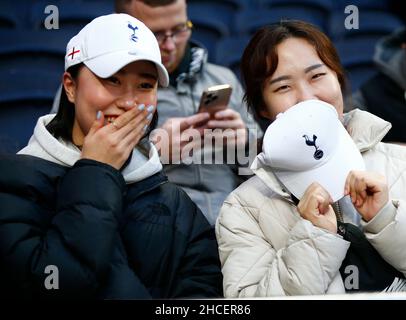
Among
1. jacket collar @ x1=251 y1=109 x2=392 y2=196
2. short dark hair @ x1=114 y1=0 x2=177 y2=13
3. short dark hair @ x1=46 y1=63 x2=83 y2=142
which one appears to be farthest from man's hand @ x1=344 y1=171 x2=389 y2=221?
short dark hair @ x1=114 y1=0 x2=177 y2=13

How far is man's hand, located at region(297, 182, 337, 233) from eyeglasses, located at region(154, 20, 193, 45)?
31.2 inches

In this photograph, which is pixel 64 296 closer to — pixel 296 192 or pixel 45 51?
pixel 296 192

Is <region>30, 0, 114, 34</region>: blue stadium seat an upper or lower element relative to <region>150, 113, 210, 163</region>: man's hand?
upper

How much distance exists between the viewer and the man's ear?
163 centimetres

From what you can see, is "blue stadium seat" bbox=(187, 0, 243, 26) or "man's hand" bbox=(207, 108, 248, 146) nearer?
"man's hand" bbox=(207, 108, 248, 146)

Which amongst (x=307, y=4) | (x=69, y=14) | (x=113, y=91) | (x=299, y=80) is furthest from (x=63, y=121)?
(x=307, y=4)

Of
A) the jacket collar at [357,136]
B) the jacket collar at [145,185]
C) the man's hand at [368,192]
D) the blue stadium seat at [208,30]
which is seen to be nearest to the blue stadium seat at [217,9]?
the blue stadium seat at [208,30]

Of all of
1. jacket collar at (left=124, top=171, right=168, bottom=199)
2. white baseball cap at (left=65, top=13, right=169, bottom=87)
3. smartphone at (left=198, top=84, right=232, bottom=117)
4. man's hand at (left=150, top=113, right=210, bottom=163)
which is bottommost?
jacket collar at (left=124, top=171, right=168, bottom=199)

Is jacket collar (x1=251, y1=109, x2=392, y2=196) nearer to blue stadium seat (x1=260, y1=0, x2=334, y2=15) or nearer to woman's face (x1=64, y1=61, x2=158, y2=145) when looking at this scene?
woman's face (x1=64, y1=61, x2=158, y2=145)

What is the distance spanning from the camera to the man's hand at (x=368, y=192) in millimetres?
1529

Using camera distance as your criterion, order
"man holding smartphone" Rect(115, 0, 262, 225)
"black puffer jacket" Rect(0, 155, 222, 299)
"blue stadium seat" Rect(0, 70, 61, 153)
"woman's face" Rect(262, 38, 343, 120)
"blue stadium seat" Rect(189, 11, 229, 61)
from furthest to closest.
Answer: "blue stadium seat" Rect(189, 11, 229, 61) < "man holding smartphone" Rect(115, 0, 262, 225) < "blue stadium seat" Rect(0, 70, 61, 153) < "woman's face" Rect(262, 38, 343, 120) < "black puffer jacket" Rect(0, 155, 222, 299)

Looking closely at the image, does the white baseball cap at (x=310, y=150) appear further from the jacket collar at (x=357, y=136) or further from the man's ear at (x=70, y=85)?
the man's ear at (x=70, y=85)
